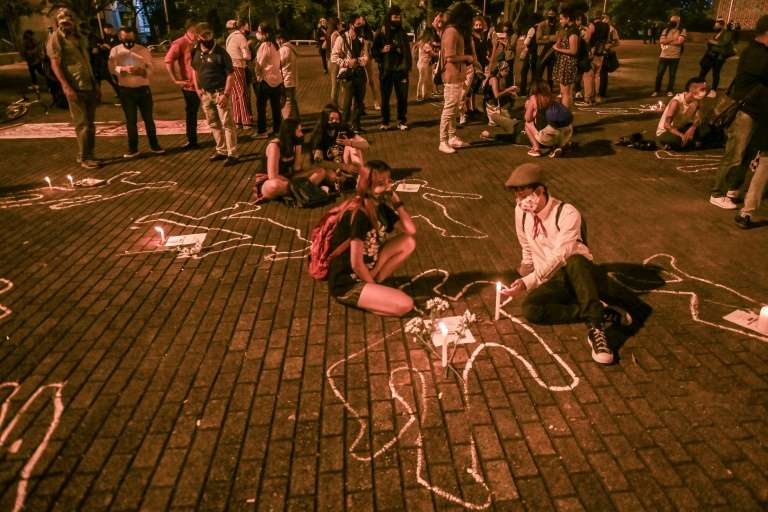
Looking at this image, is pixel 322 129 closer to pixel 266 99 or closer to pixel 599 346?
pixel 266 99

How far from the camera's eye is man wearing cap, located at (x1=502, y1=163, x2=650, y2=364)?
430cm

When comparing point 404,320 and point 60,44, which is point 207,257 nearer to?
point 404,320

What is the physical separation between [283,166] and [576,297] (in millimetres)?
4804

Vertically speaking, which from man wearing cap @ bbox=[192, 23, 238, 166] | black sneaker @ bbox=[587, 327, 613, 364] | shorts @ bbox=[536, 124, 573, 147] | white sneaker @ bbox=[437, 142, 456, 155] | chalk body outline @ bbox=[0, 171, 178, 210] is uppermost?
man wearing cap @ bbox=[192, 23, 238, 166]

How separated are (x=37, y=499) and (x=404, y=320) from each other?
2913 millimetres

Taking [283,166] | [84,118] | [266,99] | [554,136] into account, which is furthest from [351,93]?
[84,118]

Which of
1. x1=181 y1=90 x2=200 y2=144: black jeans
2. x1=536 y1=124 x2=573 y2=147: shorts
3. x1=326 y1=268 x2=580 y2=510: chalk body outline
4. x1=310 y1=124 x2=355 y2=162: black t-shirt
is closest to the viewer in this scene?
x1=326 y1=268 x2=580 y2=510: chalk body outline

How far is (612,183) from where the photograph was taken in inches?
326

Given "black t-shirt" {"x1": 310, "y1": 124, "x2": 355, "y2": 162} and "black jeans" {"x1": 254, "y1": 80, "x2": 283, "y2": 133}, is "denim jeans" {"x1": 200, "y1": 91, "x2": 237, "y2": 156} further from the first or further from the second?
"black t-shirt" {"x1": 310, "y1": 124, "x2": 355, "y2": 162}

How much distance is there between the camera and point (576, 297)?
459 centimetres

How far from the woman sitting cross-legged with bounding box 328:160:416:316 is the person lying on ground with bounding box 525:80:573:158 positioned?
5900mm

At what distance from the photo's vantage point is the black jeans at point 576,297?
423 cm

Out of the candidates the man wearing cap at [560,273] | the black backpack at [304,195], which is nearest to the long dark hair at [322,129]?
the black backpack at [304,195]

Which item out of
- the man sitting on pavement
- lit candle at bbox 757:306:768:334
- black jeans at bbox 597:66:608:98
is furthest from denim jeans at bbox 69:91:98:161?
black jeans at bbox 597:66:608:98
